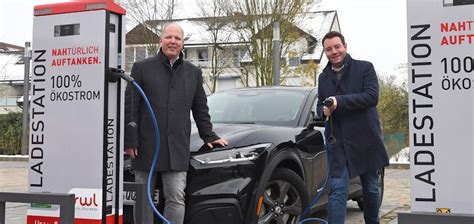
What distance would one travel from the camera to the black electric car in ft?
13.1

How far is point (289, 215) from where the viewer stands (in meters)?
4.70

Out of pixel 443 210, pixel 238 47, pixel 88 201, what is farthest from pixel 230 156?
pixel 238 47

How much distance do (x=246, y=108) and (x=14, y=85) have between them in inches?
1966

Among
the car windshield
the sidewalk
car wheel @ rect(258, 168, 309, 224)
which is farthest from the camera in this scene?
the sidewalk

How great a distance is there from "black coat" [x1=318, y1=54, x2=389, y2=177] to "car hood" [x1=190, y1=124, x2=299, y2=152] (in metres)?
0.48

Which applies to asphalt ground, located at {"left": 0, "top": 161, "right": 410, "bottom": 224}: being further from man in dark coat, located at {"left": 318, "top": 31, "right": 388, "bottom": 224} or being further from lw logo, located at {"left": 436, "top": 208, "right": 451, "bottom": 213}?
lw logo, located at {"left": 436, "top": 208, "right": 451, "bottom": 213}

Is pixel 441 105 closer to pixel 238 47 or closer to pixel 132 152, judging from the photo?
pixel 132 152

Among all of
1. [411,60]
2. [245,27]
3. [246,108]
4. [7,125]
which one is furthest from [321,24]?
[411,60]

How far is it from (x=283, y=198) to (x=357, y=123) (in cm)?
88

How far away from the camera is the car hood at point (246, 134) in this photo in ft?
14.1

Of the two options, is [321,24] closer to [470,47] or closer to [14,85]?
[14,85]

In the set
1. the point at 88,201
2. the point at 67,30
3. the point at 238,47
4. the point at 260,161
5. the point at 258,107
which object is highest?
the point at 238,47

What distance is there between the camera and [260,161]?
425 centimetres

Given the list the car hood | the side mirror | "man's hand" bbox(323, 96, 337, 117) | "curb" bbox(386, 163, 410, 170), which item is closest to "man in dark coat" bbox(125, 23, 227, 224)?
the car hood
